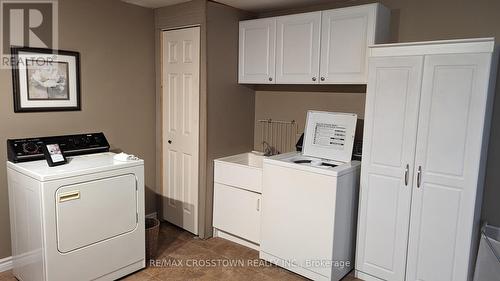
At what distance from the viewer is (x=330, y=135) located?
3.12 meters

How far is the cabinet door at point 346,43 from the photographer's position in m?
2.72

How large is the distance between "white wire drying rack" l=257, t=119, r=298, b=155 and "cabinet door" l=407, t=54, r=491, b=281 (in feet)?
4.48

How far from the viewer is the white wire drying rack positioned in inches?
143

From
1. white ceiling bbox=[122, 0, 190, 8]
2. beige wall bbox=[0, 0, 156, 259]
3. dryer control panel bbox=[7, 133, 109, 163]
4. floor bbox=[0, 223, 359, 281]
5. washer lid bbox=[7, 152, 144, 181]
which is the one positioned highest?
white ceiling bbox=[122, 0, 190, 8]

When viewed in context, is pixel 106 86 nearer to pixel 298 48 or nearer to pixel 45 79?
pixel 45 79

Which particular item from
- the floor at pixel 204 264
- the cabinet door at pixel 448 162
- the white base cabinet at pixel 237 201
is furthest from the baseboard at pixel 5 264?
the cabinet door at pixel 448 162

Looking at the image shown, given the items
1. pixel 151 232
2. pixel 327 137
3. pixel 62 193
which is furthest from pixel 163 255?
pixel 327 137

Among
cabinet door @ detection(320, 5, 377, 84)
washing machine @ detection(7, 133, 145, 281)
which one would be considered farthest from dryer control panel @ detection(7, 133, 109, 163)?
cabinet door @ detection(320, 5, 377, 84)

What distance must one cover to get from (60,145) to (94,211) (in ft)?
2.24

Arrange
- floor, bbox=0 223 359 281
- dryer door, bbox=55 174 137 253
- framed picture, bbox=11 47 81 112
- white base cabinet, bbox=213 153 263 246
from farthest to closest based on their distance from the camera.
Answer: white base cabinet, bbox=213 153 263 246 → floor, bbox=0 223 359 281 → framed picture, bbox=11 47 81 112 → dryer door, bbox=55 174 137 253

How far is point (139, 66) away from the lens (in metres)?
3.56

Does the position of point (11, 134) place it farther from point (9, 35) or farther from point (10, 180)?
point (9, 35)

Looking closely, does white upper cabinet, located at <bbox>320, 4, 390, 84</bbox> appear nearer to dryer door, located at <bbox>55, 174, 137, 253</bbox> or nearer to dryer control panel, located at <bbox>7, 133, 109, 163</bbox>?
dryer door, located at <bbox>55, 174, 137, 253</bbox>

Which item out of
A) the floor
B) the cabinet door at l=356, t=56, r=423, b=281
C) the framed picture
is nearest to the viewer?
the cabinet door at l=356, t=56, r=423, b=281
